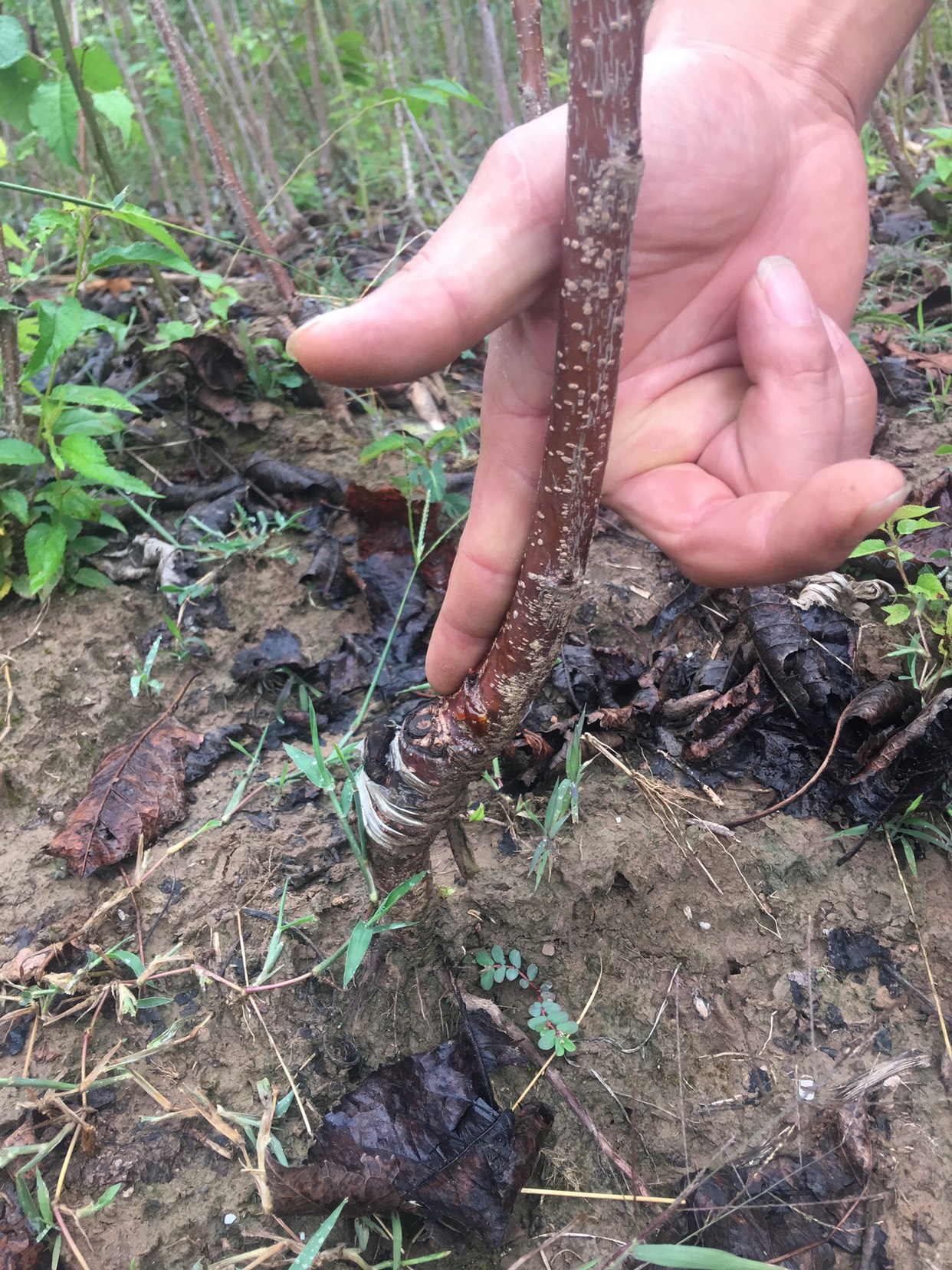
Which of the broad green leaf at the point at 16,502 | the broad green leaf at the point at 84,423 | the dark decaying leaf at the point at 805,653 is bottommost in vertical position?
the dark decaying leaf at the point at 805,653

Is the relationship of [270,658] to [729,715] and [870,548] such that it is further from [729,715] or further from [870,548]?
[870,548]

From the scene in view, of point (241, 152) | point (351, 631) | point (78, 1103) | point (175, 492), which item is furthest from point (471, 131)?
point (78, 1103)

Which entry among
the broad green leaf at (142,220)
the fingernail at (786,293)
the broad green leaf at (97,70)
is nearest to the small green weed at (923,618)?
the fingernail at (786,293)

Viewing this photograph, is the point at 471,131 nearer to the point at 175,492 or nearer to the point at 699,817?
the point at 175,492

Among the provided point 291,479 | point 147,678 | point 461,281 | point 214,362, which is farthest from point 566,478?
point 214,362

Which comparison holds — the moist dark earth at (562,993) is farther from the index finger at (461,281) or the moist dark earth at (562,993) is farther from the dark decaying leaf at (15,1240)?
the index finger at (461,281)

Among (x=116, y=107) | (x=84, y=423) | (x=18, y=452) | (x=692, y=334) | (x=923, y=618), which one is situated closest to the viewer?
(x=692, y=334)
